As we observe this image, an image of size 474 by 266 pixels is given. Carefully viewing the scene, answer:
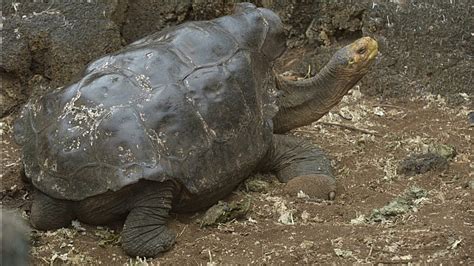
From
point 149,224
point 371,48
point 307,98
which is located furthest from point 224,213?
point 371,48

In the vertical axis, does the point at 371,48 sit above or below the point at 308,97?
above

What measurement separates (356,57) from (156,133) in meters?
1.71

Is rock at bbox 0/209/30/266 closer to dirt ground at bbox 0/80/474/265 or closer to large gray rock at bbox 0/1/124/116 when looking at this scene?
dirt ground at bbox 0/80/474/265

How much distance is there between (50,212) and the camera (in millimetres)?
5152

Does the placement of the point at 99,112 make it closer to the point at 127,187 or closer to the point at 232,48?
the point at 127,187

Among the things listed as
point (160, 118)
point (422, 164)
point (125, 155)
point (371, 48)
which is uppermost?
point (371, 48)

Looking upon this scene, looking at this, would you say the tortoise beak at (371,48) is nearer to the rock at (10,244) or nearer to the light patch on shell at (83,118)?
the light patch on shell at (83,118)

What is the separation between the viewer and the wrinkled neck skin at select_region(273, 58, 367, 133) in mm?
6266

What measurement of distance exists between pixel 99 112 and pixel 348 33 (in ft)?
10.7

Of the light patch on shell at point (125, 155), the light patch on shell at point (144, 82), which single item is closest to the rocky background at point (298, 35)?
the light patch on shell at point (144, 82)

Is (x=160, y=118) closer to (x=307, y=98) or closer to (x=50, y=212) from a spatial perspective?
(x=50, y=212)

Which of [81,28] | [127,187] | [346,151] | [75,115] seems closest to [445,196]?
[346,151]

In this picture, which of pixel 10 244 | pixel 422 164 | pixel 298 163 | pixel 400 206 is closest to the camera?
pixel 10 244

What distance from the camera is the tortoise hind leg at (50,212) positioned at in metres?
5.14
